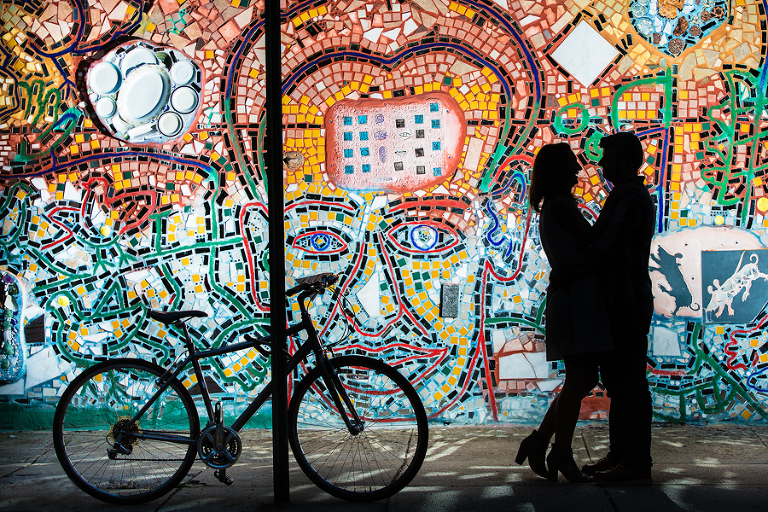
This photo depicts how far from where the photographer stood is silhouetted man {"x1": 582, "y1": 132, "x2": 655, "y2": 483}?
326 cm

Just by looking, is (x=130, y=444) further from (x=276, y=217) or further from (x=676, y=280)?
(x=676, y=280)

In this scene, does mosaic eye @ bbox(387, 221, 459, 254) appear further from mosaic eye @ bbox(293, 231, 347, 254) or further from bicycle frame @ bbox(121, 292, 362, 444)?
bicycle frame @ bbox(121, 292, 362, 444)

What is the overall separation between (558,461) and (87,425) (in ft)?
10.7

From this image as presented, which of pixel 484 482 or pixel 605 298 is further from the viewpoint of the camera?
pixel 484 482

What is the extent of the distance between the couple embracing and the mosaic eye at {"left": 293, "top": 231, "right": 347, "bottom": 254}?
66.1 inches

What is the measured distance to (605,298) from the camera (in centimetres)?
330

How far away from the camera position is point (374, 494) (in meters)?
3.13

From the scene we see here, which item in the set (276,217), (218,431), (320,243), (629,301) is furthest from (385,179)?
(218,431)

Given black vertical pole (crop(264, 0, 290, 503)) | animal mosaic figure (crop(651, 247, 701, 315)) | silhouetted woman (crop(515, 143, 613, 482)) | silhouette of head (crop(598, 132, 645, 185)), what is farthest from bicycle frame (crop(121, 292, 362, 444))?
animal mosaic figure (crop(651, 247, 701, 315))

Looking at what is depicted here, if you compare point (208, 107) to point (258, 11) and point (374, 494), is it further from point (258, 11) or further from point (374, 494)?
point (374, 494)

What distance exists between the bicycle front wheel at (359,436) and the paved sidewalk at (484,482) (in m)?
0.12

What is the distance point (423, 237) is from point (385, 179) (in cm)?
50

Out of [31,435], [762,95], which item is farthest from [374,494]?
[762,95]

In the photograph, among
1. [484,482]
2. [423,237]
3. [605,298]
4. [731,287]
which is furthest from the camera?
[423,237]
